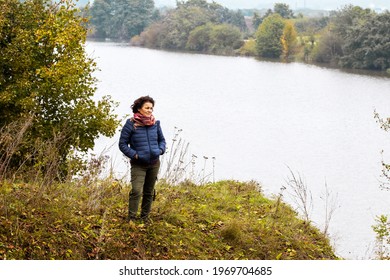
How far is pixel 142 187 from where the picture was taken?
8219 mm

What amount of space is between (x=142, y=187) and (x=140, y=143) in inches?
22.0

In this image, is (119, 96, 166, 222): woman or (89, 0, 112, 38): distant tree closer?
(119, 96, 166, 222): woman

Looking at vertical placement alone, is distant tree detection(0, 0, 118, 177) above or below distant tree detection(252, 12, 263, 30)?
below

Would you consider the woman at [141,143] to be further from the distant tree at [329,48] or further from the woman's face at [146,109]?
the distant tree at [329,48]

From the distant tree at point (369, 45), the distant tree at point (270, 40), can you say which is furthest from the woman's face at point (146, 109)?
the distant tree at point (270, 40)

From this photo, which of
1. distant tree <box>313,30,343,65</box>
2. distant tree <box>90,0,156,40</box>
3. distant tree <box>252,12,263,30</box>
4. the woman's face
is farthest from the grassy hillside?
distant tree <box>252,12,263,30</box>

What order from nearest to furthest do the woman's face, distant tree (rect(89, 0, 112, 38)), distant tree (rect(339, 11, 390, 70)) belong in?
the woman's face < distant tree (rect(339, 11, 390, 70)) < distant tree (rect(89, 0, 112, 38))

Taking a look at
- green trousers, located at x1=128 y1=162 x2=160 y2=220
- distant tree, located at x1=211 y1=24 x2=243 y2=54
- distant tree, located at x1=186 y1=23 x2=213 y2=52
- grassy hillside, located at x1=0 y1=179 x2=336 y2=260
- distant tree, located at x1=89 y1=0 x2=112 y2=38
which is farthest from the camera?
distant tree, located at x1=89 y1=0 x2=112 y2=38

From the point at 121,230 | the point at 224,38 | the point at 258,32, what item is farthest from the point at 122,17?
the point at 121,230

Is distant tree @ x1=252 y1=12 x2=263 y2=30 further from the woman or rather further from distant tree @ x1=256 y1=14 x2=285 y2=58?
the woman

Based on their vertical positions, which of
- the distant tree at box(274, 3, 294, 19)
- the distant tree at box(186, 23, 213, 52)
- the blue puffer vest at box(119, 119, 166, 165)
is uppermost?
the distant tree at box(274, 3, 294, 19)

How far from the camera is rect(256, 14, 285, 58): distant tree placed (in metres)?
108

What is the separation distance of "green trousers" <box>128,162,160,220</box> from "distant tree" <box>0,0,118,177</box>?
957cm

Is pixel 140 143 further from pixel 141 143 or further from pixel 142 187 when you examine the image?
pixel 142 187
